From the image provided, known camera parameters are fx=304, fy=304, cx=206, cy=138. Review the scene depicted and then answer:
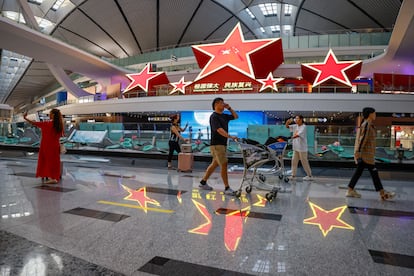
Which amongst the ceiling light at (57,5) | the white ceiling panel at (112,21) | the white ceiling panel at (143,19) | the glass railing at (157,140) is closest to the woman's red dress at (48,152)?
the glass railing at (157,140)

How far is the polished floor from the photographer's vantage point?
217 centimetres

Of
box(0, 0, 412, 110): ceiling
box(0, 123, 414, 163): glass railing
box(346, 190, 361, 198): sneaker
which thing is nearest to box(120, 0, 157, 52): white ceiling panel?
box(0, 0, 412, 110): ceiling

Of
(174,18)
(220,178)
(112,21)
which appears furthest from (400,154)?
(112,21)

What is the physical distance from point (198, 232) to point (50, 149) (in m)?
3.91

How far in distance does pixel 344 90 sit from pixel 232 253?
20.7 meters

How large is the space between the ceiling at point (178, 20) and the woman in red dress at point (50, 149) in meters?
28.2

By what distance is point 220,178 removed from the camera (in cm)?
678

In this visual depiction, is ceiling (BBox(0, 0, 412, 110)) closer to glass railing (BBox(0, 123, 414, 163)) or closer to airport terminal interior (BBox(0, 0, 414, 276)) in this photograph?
airport terminal interior (BBox(0, 0, 414, 276))

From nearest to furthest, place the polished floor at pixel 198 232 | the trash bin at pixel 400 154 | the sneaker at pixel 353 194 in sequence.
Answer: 1. the polished floor at pixel 198 232
2. the sneaker at pixel 353 194
3. the trash bin at pixel 400 154

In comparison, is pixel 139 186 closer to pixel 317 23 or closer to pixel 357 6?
pixel 357 6

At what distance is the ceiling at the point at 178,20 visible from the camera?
34969 millimetres

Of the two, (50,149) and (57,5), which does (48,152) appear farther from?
(57,5)

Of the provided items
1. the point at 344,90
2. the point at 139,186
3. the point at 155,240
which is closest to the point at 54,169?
Answer: the point at 139,186

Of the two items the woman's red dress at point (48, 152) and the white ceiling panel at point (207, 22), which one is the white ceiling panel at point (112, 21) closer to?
the white ceiling panel at point (207, 22)
